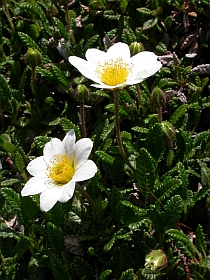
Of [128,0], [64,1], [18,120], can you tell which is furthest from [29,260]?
[128,0]

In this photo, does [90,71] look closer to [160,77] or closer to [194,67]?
[160,77]

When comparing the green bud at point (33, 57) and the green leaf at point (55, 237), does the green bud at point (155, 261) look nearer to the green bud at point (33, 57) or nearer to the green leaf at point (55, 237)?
the green leaf at point (55, 237)

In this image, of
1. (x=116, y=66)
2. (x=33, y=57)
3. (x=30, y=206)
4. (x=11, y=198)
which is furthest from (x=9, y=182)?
(x=116, y=66)

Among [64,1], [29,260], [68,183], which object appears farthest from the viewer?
[64,1]

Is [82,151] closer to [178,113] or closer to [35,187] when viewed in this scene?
[35,187]

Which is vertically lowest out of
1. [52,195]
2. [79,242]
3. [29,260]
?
[29,260]

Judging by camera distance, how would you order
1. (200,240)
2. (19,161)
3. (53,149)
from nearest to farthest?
(200,240) → (53,149) → (19,161)

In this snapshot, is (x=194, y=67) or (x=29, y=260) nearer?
(x=29, y=260)

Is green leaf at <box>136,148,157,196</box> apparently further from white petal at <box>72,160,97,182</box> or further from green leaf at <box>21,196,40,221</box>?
green leaf at <box>21,196,40,221</box>
